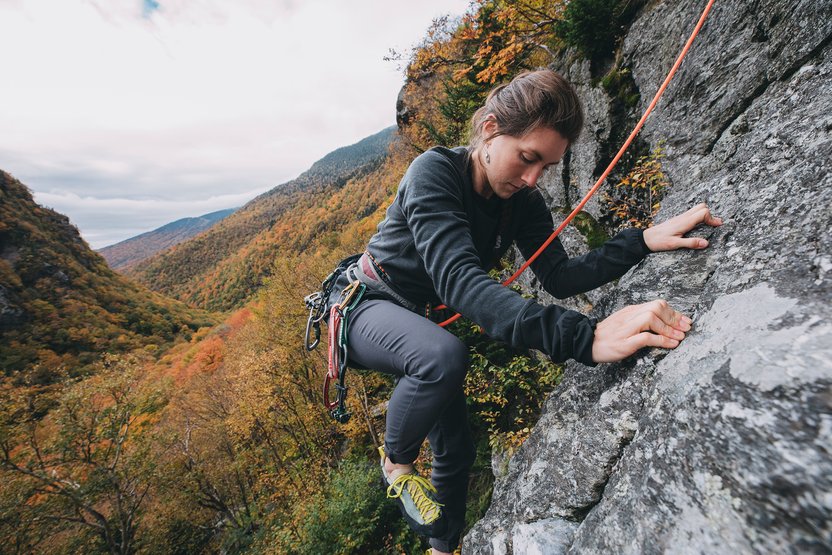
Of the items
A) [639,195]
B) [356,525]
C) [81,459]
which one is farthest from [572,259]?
[81,459]

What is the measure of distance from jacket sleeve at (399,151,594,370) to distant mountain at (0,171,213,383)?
8073cm

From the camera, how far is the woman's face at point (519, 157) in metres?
1.96

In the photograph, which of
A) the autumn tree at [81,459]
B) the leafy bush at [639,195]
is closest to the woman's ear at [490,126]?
the leafy bush at [639,195]

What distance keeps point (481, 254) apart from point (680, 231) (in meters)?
1.22

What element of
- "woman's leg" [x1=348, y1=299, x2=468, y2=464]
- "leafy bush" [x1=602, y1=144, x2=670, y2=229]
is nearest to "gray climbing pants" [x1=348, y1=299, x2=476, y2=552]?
"woman's leg" [x1=348, y1=299, x2=468, y2=464]

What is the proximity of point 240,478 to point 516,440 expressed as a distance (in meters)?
22.9

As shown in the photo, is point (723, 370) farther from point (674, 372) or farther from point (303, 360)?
point (303, 360)

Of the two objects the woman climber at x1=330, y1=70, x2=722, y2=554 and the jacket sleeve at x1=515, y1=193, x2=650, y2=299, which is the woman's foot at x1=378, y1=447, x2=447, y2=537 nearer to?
the woman climber at x1=330, y1=70, x2=722, y2=554

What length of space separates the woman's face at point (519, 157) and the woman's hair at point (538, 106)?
40mm

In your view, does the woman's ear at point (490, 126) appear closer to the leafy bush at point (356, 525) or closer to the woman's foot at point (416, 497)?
the woman's foot at point (416, 497)

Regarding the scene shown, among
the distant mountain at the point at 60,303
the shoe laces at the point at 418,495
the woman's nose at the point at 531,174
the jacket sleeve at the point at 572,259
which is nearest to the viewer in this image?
the woman's nose at the point at 531,174

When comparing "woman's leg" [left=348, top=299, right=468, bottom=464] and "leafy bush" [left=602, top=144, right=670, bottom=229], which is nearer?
"woman's leg" [left=348, top=299, right=468, bottom=464]

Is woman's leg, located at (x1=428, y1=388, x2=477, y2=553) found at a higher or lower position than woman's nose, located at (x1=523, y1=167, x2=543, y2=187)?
lower

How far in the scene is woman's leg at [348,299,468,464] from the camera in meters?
1.91
